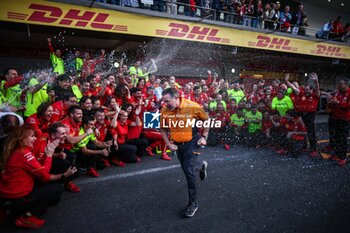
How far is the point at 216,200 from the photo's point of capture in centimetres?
351

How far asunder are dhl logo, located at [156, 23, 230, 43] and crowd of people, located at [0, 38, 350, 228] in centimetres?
190

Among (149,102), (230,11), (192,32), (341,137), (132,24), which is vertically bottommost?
(341,137)

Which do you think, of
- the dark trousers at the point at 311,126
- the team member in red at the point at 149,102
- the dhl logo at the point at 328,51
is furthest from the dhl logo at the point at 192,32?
the dhl logo at the point at 328,51

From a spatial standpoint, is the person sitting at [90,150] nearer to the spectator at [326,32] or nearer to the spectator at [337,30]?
the spectator at [326,32]

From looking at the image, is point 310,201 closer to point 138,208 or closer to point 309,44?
point 138,208

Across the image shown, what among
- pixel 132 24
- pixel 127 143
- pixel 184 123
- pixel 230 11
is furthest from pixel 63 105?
pixel 230 11

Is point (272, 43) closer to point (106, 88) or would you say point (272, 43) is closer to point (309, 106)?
point (309, 106)

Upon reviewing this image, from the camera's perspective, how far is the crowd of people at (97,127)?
2.76 m

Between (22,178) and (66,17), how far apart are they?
5595 mm

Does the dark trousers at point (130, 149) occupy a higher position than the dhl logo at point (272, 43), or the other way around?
the dhl logo at point (272, 43)

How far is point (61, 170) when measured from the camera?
3.62 metres

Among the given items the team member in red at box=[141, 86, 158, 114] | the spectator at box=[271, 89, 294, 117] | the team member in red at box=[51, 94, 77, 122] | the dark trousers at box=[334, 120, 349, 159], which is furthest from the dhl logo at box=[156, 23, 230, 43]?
the dark trousers at box=[334, 120, 349, 159]

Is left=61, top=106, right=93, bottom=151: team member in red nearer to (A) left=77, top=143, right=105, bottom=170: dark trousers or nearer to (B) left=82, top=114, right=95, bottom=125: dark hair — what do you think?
(B) left=82, top=114, right=95, bottom=125: dark hair

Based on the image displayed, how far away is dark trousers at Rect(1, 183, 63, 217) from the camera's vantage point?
267 cm
